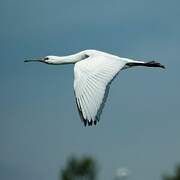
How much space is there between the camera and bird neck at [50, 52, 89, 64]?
22.9 metres

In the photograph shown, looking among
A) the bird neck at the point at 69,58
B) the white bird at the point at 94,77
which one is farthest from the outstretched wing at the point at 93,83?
the bird neck at the point at 69,58

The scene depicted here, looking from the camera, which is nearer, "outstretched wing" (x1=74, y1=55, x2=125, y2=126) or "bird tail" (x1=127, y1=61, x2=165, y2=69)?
"outstretched wing" (x1=74, y1=55, x2=125, y2=126)

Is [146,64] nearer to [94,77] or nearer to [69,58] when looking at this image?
[69,58]

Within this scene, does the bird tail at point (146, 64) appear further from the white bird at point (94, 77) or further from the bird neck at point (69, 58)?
the bird neck at point (69, 58)

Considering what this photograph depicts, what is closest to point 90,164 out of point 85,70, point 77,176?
point 77,176

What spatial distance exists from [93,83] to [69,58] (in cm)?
423

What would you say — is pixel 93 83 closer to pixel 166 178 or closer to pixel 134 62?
pixel 134 62

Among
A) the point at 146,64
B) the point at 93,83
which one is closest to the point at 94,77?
the point at 93,83

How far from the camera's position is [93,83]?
1914cm

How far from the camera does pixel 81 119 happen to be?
712 inches

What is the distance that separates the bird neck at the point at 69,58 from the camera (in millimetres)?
22922

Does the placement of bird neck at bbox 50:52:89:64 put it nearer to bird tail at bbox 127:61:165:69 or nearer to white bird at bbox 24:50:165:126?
white bird at bbox 24:50:165:126

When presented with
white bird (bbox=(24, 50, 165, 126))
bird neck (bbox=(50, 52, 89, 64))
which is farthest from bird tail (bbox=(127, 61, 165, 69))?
bird neck (bbox=(50, 52, 89, 64))

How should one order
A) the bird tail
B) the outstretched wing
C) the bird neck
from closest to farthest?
1. the outstretched wing
2. the bird tail
3. the bird neck
